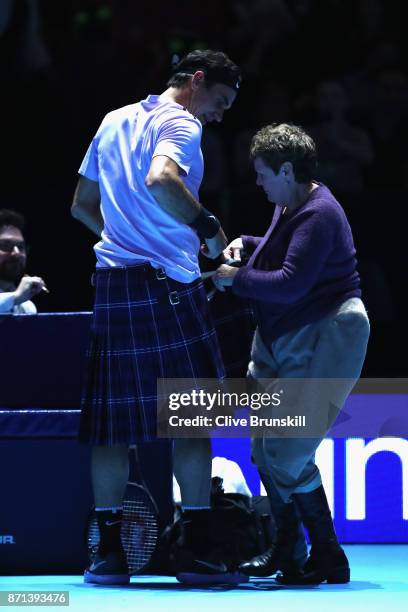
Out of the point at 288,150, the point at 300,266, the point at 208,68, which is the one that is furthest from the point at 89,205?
the point at 300,266

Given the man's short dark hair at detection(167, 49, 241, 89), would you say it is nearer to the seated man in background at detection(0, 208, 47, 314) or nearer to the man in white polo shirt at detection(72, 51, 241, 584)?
the man in white polo shirt at detection(72, 51, 241, 584)

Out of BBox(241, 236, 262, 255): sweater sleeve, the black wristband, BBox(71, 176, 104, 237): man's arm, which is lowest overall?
the black wristband

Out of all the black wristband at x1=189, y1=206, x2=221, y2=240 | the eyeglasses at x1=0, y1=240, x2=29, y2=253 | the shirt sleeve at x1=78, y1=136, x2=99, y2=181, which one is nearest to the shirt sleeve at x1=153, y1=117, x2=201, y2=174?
the black wristband at x1=189, y1=206, x2=221, y2=240

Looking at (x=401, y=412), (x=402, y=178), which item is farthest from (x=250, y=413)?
(x=402, y=178)

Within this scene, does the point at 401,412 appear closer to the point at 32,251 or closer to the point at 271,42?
the point at 32,251

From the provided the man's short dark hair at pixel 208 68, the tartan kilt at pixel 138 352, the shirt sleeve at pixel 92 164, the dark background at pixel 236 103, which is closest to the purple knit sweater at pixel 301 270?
the tartan kilt at pixel 138 352

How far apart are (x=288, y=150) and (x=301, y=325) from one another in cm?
58

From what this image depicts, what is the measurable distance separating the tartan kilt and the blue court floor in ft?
1.60

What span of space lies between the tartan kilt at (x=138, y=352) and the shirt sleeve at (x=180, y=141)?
1.24 feet

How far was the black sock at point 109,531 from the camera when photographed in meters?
3.96

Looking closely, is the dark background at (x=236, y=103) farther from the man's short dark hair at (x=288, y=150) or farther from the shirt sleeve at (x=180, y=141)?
the shirt sleeve at (x=180, y=141)

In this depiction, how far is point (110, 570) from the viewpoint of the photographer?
155 inches

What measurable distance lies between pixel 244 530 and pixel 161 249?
105 cm

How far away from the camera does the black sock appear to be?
3959mm
